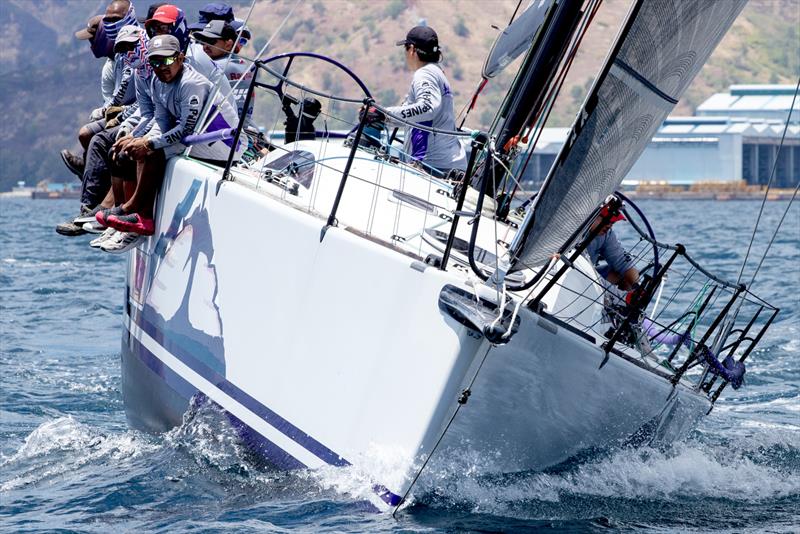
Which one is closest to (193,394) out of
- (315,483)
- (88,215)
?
(315,483)

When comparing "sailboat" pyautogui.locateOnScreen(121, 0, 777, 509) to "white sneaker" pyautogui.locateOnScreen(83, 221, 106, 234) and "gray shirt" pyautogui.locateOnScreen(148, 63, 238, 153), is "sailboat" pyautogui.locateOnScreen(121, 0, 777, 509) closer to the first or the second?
"gray shirt" pyautogui.locateOnScreen(148, 63, 238, 153)

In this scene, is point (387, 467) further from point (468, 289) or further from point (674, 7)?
point (674, 7)

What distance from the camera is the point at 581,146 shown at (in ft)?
14.3

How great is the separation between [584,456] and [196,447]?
1.73 m

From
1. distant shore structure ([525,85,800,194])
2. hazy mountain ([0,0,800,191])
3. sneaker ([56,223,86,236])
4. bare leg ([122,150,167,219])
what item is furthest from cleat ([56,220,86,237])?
hazy mountain ([0,0,800,191])

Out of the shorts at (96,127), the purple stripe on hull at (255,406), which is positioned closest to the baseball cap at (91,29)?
the shorts at (96,127)

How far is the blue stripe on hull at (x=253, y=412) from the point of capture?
4984 mm

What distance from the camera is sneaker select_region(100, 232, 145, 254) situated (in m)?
6.38

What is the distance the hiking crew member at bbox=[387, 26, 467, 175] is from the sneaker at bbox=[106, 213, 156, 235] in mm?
1318

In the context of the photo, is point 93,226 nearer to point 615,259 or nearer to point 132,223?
point 132,223

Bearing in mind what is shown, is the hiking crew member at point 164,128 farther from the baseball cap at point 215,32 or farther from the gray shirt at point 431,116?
the gray shirt at point 431,116

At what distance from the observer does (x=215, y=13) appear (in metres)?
7.06

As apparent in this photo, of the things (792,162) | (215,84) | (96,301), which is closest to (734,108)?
(792,162)

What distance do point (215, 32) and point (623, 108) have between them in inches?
122
